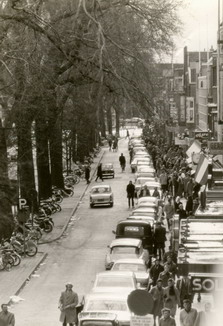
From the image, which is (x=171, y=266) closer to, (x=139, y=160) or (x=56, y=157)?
(x=56, y=157)

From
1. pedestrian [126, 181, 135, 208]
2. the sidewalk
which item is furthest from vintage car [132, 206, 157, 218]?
pedestrian [126, 181, 135, 208]

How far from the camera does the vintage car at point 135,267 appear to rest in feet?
87.4

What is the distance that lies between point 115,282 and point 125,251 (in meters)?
6.06

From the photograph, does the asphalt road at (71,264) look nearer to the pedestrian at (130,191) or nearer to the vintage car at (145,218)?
the pedestrian at (130,191)

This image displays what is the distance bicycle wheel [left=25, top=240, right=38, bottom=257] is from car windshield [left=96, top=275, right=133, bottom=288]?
10503mm

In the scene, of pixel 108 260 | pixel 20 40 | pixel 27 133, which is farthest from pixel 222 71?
pixel 20 40

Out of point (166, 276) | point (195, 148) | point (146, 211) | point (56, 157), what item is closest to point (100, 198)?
point (56, 157)

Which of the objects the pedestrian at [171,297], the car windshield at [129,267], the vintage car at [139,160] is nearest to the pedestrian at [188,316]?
the pedestrian at [171,297]

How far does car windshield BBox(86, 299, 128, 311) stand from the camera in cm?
2142

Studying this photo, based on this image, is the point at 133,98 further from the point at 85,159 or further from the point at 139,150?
the point at 139,150

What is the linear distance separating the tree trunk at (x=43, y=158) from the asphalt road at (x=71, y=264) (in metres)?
2.10

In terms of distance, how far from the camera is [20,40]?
2578 cm

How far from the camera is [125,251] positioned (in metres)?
30.2

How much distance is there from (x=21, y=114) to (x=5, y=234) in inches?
173
